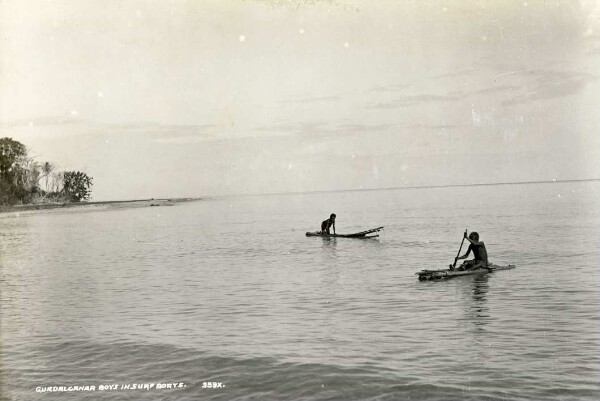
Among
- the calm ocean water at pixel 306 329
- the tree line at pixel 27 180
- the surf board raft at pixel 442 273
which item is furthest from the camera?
the tree line at pixel 27 180

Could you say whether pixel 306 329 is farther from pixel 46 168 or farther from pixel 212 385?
pixel 46 168

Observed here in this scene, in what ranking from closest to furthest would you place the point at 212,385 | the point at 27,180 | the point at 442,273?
the point at 212,385 < the point at 442,273 < the point at 27,180

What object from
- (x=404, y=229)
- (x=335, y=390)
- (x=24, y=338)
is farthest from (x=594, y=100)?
(x=404, y=229)

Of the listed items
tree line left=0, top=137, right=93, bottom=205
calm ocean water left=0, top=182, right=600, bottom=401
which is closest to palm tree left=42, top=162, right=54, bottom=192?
tree line left=0, top=137, right=93, bottom=205

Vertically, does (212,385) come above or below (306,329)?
below

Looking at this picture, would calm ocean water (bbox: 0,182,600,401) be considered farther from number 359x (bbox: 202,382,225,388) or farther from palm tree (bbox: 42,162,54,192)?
palm tree (bbox: 42,162,54,192)

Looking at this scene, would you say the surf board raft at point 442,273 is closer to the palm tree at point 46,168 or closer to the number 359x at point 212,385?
the number 359x at point 212,385

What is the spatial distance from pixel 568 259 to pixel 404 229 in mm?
21311

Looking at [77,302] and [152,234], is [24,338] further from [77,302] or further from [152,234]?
[152,234]

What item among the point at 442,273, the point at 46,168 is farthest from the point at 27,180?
the point at 442,273

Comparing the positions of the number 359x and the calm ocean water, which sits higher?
the calm ocean water

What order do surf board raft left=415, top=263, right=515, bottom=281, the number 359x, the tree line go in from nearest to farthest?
1. the number 359x
2. surf board raft left=415, top=263, right=515, bottom=281
3. the tree line

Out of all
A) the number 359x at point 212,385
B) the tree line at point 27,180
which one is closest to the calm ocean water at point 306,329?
the number 359x at point 212,385

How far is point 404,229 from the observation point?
45.6 metres
